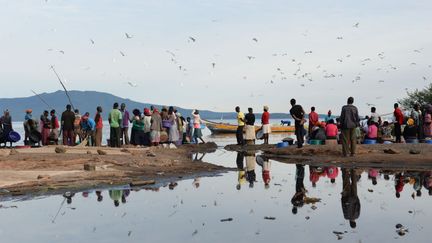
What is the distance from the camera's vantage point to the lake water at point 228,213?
8461mm

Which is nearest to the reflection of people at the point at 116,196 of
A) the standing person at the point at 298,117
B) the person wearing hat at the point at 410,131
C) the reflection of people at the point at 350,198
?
the reflection of people at the point at 350,198

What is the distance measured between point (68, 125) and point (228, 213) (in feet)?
56.1

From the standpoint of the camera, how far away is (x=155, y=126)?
1080 inches

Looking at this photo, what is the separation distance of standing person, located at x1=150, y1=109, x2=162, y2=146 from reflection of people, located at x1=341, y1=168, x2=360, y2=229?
11.8 meters

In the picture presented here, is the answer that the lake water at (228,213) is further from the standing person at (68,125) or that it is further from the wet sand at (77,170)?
the standing person at (68,125)

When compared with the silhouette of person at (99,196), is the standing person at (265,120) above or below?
above

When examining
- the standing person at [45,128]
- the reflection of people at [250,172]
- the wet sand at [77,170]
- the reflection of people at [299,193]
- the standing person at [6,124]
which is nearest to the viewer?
the reflection of people at [299,193]

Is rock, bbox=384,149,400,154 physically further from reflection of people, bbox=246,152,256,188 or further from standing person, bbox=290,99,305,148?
reflection of people, bbox=246,152,256,188

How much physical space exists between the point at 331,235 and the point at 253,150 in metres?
21.6

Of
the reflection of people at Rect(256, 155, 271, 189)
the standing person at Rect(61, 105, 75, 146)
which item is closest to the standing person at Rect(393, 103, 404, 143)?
the reflection of people at Rect(256, 155, 271, 189)

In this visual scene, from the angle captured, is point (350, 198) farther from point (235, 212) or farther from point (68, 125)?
point (68, 125)

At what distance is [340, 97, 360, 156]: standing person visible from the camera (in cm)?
2070

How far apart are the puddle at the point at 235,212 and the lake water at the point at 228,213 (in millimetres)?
13

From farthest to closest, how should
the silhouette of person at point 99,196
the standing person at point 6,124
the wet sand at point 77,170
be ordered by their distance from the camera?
1. the standing person at point 6,124
2. the wet sand at point 77,170
3. the silhouette of person at point 99,196
